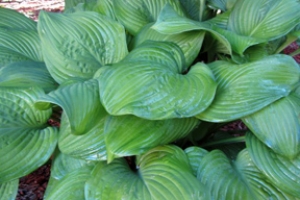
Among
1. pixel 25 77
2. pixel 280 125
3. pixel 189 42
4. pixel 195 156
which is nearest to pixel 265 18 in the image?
pixel 189 42

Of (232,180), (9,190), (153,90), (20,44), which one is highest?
(153,90)

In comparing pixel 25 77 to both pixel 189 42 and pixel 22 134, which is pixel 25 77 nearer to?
pixel 22 134

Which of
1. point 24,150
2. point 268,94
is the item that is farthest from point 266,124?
point 24,150

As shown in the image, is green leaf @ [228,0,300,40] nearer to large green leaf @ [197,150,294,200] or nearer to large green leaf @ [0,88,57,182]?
large green leaf @ [197,150,294,200]

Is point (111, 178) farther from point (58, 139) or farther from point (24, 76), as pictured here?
point (24, 76)

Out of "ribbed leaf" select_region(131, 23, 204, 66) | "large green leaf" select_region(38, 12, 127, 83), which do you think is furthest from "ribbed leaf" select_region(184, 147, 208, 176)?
"large green leaf" select_region(38, 12, 127, 83)

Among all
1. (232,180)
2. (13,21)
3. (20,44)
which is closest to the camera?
(232,180)

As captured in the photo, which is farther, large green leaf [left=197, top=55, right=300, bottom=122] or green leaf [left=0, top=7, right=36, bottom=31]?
green leaf [left=0, top=7, right=36, bottom=31]
